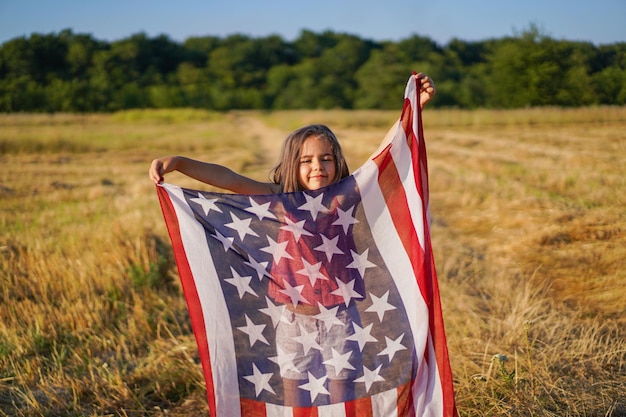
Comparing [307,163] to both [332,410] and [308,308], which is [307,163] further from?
[332,410]

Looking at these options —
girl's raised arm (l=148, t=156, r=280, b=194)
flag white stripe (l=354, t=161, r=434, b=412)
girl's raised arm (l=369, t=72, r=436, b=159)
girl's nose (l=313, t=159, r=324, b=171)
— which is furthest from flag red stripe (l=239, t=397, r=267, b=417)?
girl's raised arm (l=369, t=72, r=436, b=159)

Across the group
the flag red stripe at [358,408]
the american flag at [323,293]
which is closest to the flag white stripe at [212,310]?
the american flag at [323,293]

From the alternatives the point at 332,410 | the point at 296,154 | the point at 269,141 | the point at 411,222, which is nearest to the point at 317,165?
the point at 296,154

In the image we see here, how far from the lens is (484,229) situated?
6996mm

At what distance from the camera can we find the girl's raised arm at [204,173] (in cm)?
269

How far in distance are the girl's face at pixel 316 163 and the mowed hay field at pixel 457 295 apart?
1371 millimetres

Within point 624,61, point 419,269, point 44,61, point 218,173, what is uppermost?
point 44,61

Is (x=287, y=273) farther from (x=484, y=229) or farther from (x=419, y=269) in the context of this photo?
(x=484, y=229)

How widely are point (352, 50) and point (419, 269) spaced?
86362 mm

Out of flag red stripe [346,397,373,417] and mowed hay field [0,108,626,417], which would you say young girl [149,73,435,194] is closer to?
flag red stripe [346,397,373,417]

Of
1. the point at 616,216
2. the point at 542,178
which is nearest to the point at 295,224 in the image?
the point at 616,216

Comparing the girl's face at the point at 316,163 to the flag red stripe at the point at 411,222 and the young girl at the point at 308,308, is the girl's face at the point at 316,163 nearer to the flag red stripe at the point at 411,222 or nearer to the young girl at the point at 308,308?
the young girl at the point at 308,308

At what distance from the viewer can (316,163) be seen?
2900 mm

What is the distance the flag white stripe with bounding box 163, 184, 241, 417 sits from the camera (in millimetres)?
2590
